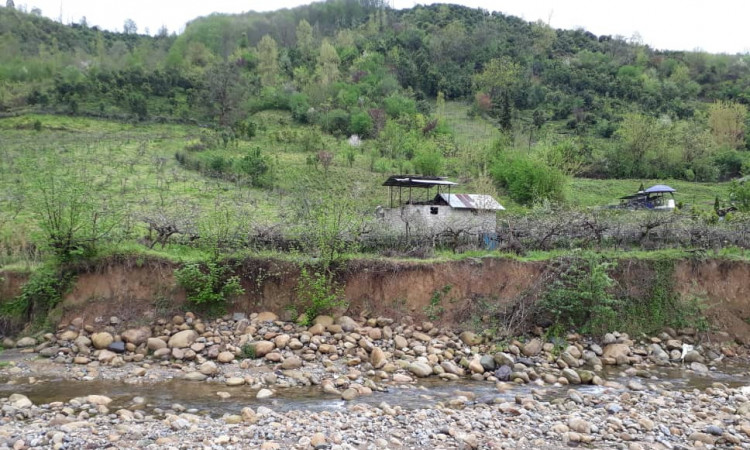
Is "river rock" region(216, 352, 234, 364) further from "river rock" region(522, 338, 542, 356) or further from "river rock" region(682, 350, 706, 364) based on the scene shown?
"river rock" region(682, 350, 706, 364)

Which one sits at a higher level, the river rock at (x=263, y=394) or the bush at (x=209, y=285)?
the bush at (x=209, y=285)

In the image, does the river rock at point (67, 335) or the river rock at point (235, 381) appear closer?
the river rock at point (235, 381)

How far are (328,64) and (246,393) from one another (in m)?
71.5

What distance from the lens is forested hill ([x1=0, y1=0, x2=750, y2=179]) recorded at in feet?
163

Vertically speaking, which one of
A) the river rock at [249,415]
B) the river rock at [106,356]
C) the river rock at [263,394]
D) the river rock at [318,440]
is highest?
the river rock at [318,440]

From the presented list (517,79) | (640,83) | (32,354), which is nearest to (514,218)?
(32,354)

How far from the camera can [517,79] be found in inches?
2908

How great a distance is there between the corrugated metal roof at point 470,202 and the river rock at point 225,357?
1345 centimetres

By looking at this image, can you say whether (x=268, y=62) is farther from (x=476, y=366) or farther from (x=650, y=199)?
(x=476, y=366)

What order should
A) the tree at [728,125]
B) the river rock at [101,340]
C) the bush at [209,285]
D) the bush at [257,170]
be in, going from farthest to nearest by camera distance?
the tree at [728,125] → the bush at [257,170] → the bush at [209,285] → the river rock at [101,340]

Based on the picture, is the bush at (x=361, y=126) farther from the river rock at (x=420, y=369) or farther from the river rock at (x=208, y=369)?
the river rock at (x=208, y=369)

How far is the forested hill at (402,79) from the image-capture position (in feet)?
163

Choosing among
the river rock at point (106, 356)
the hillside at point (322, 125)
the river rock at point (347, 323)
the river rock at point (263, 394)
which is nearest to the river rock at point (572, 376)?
the river rock at point (347, 323)

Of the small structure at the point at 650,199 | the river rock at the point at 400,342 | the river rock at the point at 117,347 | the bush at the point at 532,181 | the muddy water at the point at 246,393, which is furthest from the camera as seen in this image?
the bush at the point at 532,181
